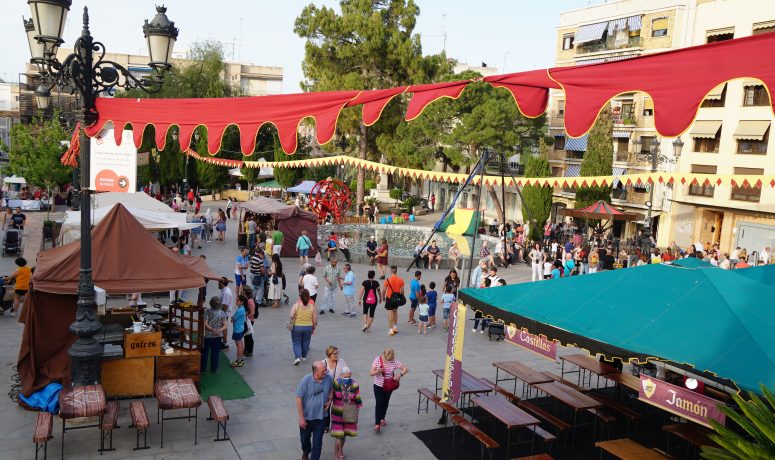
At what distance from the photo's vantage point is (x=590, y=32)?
4019 centimetres

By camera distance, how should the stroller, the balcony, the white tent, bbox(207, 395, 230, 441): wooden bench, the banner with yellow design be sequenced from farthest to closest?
the balcony, the stroller, the white tent, the banner with yellow design, bbox(207, 395, 230, 441): wooden bench

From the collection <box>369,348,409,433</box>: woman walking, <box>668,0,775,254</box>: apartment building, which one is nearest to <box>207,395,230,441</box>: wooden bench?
<box>369,348,409,433</box>: woman walking

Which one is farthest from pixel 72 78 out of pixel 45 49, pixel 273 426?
pixel 273 426

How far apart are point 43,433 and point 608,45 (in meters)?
39.9

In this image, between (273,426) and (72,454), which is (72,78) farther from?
(273,426)

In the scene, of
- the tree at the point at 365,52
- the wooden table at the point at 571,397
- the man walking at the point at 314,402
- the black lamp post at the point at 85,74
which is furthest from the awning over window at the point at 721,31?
the man walking at the point at 314,402

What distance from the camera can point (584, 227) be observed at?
37.8 m

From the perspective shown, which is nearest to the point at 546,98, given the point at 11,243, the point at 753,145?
the point at 11,243

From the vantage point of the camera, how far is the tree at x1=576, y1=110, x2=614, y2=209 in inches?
1395

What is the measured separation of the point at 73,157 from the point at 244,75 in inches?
3274

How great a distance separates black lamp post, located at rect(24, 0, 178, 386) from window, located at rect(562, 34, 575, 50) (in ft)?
128

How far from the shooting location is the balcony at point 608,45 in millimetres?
37656

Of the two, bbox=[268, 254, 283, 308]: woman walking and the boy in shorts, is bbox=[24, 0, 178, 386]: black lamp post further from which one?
the boy in shorts

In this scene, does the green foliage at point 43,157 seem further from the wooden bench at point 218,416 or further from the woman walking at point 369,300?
the wooden bench at point 218,416
